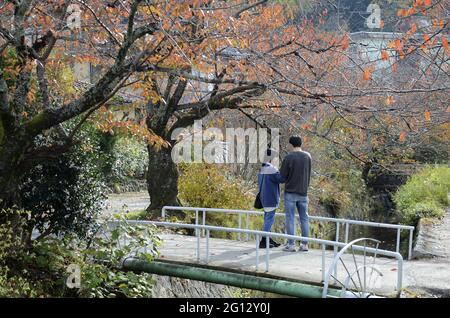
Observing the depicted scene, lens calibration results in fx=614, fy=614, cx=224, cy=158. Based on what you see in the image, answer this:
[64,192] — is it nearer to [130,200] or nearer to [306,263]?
[306,263]

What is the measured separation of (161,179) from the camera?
15250 mm

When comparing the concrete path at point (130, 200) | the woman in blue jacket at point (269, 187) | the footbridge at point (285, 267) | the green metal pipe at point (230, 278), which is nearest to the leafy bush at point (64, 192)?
the footbridge at point (285, 267)

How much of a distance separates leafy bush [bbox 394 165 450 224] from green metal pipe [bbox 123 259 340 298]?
12.1 meters

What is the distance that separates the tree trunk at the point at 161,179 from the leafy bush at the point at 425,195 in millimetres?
8642

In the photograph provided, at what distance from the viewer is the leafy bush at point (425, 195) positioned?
64.8 feet

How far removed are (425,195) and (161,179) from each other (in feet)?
36.9

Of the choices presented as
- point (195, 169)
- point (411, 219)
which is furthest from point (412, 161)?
point (195, 169)

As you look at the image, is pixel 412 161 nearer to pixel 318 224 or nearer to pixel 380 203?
pixel 380 203

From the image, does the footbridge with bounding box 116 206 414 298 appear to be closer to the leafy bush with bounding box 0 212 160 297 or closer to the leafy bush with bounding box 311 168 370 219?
the leafy bush with bounding box 0 212 160 297

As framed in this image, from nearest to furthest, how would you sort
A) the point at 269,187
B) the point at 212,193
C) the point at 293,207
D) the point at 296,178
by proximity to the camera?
the point at 296,178 → the point at 293,207 → the point at 269,187 → the point at 212,193

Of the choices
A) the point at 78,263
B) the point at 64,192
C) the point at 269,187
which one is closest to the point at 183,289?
the point at 78,263

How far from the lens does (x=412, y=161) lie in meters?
26.9
